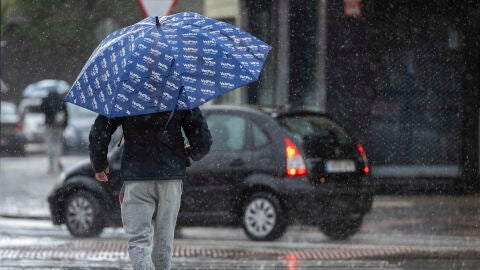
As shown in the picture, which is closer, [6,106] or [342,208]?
[342,208]

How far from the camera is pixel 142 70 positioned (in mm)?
5770

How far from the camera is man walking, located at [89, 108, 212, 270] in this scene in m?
5.89

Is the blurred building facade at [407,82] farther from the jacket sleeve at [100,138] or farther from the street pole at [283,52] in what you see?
the jacket sleeve at [100,138]

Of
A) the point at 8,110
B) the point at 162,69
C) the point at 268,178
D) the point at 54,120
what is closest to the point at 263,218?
the point at 268,178

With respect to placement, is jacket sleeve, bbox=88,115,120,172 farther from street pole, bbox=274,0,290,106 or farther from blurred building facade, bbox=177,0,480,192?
street pole, bbox=274,0,290,106

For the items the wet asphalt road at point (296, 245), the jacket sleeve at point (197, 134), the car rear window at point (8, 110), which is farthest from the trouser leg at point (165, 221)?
the car rear window at point (8, 110)

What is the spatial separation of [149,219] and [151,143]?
42 cm

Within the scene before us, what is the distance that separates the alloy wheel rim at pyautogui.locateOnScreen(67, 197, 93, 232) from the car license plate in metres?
2.57

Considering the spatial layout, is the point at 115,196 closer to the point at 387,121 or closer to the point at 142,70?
the point at 142,70

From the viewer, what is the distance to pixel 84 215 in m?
11.6

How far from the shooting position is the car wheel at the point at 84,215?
11.5 m

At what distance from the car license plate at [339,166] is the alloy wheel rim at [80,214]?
8.43 feet

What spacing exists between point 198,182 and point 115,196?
96cm

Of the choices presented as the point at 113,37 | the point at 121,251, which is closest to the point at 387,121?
the point at 121,251
